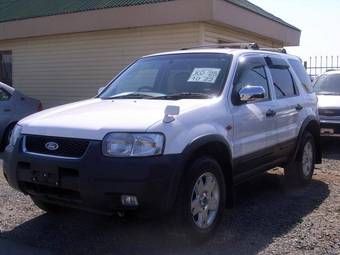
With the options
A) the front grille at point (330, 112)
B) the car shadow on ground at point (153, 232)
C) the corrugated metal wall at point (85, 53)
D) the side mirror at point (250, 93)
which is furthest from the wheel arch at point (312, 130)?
the corrugated metal wall at point (85, 53)

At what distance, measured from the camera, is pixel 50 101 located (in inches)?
574

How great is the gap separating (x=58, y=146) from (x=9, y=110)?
5879 mm

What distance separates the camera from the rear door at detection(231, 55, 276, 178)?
5215mm

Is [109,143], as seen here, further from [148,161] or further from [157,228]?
[157,228]

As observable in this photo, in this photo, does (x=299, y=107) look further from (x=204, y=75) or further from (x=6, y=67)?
(x=6, y=67)

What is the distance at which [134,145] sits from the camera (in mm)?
4133

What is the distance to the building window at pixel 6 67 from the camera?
1572cm

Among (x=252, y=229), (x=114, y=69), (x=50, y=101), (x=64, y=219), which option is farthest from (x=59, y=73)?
(x=252, y=229)

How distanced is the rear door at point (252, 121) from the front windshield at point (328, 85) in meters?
6.52

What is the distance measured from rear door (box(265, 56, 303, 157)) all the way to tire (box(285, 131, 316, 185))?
14.2 inches

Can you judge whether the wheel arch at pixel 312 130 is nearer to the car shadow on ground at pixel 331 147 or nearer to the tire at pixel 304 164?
the tire at pixel 304 164

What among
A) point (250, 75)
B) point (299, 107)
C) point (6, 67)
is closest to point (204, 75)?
point (250, 75)

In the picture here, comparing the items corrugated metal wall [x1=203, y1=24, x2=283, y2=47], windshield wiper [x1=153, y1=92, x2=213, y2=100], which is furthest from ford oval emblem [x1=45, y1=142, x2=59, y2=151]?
corrugated metal wall [x1=203, y1=24, x2=283, y2=47]

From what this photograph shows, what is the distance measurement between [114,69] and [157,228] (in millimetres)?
8533
